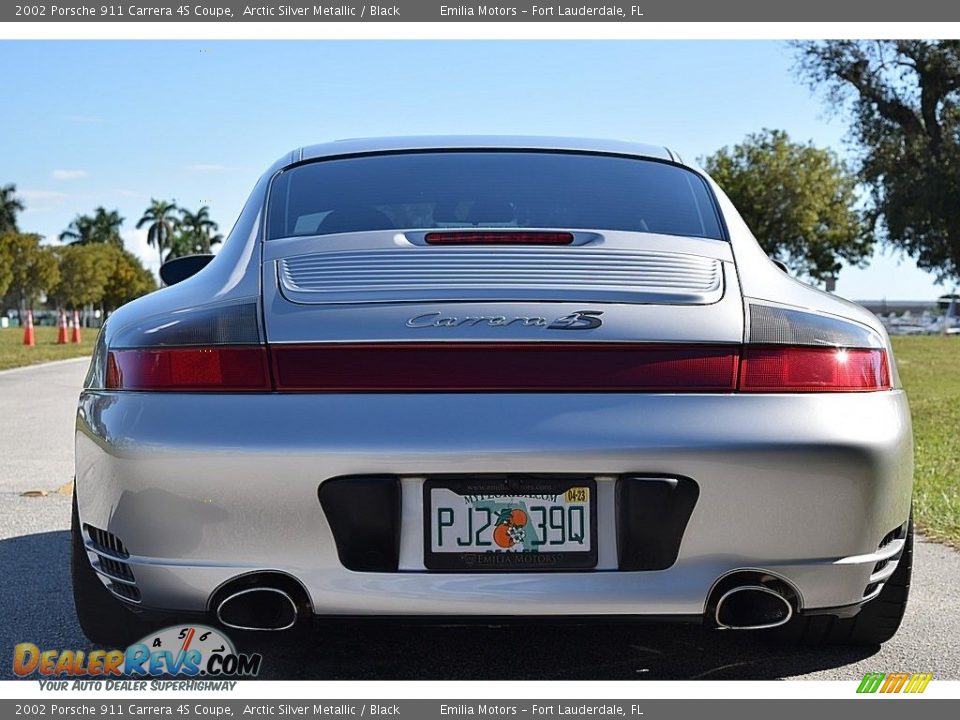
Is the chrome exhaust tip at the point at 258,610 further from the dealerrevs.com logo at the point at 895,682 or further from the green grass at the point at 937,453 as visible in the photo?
the green grass at the point at 937,453

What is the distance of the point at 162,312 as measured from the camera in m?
3.02

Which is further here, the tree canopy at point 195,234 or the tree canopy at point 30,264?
the tree canopy at point 195,234

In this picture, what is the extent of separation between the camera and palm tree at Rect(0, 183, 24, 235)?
10188cm

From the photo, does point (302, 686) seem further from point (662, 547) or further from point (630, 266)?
point (630, 266)

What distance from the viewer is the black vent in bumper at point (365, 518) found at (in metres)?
2.73

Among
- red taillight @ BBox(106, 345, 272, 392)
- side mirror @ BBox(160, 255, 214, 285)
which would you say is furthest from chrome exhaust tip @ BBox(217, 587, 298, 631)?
side mirror @ BBox(160, 255, 214, 285)

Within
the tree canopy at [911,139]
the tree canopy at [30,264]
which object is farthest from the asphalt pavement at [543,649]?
the tree canopy at [30,264]

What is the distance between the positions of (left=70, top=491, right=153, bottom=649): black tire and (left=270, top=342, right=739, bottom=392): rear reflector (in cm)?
90

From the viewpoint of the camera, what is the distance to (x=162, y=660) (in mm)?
3283

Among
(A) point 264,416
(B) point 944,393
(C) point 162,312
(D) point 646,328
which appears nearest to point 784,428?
(D) point 646,328

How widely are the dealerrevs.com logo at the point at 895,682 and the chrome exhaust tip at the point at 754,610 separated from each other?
45 cm

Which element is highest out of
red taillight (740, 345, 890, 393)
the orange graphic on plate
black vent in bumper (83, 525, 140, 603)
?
red taillight (740, 345, 890, 393)
